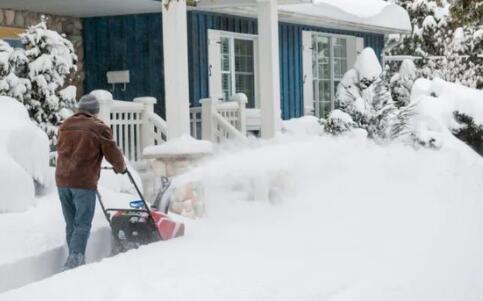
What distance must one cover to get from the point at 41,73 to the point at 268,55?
426 cm

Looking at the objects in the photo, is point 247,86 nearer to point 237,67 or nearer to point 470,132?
point 237,67

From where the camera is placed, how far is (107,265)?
830 cm

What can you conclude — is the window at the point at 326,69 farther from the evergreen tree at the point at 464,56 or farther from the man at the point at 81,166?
the man at the point at 81,166

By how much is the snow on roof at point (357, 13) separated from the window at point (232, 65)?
3.77 ft

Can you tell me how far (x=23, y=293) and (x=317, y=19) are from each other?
12.8 meters

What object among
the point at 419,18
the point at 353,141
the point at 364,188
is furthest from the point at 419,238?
the point at 419,18

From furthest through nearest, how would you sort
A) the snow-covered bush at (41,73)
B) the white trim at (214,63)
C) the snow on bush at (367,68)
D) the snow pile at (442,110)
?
the snow on bush at (367,68)
the snow pile at (442,110)
the white trim at (214,63)
the snow-covered bush at (41,73)

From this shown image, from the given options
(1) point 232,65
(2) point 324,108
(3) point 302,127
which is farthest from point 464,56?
(1) point 232,65

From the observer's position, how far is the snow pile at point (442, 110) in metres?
17.0

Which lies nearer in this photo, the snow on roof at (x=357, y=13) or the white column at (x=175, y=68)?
the white column at (x=175, y=68)

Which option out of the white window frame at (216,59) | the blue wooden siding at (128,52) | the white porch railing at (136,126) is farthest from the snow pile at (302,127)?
the white porch railing at (136,126)

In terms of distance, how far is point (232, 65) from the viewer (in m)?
17.7

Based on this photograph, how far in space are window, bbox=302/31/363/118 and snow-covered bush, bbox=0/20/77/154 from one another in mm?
8743

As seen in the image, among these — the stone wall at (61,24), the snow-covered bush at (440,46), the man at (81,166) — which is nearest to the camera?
the man at (81,166)
